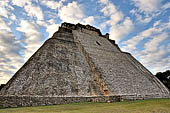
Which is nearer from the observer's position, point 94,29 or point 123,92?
point 123,92

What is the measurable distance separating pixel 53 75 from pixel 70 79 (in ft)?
4.43

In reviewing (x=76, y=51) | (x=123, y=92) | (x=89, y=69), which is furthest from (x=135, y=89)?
(x=76, y=51)

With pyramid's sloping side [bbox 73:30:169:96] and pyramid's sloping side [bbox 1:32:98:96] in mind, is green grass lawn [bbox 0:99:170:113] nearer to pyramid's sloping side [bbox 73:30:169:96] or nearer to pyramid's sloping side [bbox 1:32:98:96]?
pyramid's sloping side [bbox 1:32:98:96]

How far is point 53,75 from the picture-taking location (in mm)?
11133

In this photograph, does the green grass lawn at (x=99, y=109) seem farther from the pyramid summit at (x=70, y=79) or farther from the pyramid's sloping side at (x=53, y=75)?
the pyramid's sloping side at (x=53, y=75)

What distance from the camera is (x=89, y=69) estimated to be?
13.5 metres

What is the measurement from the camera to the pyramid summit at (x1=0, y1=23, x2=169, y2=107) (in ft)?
31.6

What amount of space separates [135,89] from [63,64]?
695 cm

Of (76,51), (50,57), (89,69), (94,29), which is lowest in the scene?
(89,69)

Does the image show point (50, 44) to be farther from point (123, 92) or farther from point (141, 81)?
point (141, 81)

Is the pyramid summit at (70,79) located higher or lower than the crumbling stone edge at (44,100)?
higher

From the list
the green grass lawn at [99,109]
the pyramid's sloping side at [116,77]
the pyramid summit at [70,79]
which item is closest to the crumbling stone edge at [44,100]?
the pyramid summit at [70,79]

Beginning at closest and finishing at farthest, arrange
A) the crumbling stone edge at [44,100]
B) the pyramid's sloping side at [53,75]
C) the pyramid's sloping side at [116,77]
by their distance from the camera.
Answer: the crumbling stone edge at [44,100]
the pyramid's sloping side at [53,75]
the pyramid's sloping side at [116,77]

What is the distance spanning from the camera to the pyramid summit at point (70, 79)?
9.64 metres
